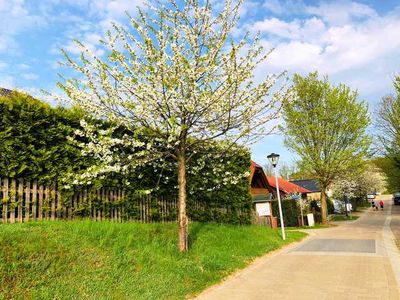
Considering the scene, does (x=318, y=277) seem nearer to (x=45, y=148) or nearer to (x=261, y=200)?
(x=45, y=148)

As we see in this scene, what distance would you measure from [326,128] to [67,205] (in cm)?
2267

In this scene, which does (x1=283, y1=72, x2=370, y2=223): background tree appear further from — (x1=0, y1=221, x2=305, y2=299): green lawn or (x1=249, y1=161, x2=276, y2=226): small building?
(x1=0, y1=221, x2=305, y2=299): green lawn

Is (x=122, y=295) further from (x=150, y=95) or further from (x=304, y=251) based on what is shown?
(x=304, y=251)

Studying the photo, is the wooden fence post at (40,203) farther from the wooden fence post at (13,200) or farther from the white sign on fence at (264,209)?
the white sign on fence at (264,209)

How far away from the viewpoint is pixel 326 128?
1059 inches

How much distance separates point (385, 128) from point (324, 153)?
592 cm

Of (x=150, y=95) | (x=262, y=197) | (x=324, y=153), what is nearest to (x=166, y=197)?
(x=150, y=95)

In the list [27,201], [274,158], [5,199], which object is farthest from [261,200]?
[5,199]

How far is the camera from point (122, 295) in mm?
5797

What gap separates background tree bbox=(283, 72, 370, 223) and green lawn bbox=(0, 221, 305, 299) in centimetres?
1947

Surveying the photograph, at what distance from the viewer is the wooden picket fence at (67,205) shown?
778 cm

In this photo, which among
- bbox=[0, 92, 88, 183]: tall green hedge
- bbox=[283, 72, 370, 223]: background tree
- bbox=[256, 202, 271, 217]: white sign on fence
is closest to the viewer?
bbox=[0, 92, 88, 183]: tall green hedge

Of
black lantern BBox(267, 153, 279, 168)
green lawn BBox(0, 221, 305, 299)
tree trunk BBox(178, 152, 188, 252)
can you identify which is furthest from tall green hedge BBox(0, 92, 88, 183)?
black lantern BBox(267, 153, 279, 168)

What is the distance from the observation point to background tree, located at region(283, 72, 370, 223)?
26531 millimetres
